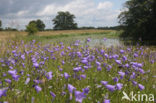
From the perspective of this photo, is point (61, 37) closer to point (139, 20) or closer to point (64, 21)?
point (139, 20)

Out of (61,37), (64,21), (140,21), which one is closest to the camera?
(140,21)

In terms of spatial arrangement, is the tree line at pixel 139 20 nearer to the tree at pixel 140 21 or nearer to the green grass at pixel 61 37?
the tree at pixel 140 21

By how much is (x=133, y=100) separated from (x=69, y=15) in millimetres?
77921

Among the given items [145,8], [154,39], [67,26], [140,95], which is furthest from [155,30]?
[67,26]

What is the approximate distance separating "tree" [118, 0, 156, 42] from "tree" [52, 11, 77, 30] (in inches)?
1960

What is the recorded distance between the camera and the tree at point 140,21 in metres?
21.0

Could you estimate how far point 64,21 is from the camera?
2911 inches

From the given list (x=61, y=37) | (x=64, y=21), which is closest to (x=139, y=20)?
(x=61, y=37)

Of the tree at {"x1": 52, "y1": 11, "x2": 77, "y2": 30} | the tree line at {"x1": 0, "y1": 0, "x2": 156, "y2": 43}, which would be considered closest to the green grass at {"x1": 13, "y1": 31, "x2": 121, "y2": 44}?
the tree line at {"x1": 0, "y1": 0, "x2": 156, "y2": 43}

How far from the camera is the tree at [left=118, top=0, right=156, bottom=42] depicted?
2103 cm

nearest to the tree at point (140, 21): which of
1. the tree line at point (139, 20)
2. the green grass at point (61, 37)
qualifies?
the tree line at point (139, 20)

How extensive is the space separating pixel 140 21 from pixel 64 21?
181 ft

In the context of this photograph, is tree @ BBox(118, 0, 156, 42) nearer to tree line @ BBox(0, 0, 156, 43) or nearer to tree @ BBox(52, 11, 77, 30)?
tree line @ BBox(0, 0, 156, 43)

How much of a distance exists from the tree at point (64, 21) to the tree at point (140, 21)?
4980cm
